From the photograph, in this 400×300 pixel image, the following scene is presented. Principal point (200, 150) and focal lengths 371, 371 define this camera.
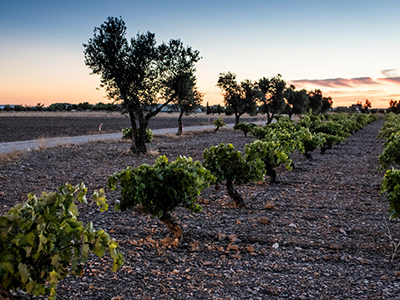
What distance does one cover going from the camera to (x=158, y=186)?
6762mm

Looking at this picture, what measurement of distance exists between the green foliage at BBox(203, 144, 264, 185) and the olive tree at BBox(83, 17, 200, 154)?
10795mm

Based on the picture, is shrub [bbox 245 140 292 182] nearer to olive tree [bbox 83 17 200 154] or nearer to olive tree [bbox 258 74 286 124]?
olive tree [bbox 83 17 200 154]

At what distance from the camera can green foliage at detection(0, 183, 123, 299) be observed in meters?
3.26

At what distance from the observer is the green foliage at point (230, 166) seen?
31.0 ft

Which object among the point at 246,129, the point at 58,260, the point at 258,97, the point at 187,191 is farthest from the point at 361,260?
the point at 258,97

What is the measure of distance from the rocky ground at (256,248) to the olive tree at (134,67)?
294 inches

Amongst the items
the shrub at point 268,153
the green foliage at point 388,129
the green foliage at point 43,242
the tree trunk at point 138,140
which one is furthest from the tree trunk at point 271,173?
→ the green foliage at point 388,129

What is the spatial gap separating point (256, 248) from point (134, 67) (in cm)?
1462

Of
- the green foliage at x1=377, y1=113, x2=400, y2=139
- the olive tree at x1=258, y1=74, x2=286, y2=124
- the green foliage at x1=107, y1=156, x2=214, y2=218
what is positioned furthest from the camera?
the olive tree at x1=258, y1=74, x2=286, y2=124

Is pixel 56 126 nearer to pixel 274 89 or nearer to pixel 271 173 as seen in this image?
pixel 274 89

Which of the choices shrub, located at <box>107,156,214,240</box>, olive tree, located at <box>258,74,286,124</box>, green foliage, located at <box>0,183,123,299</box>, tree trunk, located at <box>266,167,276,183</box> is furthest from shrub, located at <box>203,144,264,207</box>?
olive tree, located at <box>258,74,286,124</box>

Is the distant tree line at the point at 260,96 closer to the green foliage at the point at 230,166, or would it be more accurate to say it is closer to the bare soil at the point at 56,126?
the bare soil at the point at 56,126

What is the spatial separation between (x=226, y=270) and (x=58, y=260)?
3.40 meters

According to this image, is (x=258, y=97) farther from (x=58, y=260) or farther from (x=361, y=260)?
(x=58, y=260)
